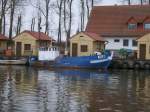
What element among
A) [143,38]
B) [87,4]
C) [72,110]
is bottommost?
[72,110]

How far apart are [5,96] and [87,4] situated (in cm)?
6438

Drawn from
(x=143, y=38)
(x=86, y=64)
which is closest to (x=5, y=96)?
(x=86, y=64)

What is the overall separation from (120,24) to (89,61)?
1824 centimetres

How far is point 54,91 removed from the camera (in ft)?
100

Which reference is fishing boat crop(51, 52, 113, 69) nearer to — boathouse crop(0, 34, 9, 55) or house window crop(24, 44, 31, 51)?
house window crop(24, 44, 31, 51)

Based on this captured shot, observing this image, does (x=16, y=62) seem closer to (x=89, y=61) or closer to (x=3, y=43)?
(x=3, y=43)

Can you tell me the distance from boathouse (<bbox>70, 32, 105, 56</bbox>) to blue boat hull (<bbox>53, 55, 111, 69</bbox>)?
647 centimetres

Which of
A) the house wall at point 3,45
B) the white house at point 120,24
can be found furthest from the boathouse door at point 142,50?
the house wall at point 3,45

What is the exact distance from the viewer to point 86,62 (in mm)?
62250

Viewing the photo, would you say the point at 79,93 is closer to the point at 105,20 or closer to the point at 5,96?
→ the point at 5,96

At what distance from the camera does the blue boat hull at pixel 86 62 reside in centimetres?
6191

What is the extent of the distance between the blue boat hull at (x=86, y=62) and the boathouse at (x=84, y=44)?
647 centimetres

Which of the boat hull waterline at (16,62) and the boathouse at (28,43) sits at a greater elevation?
the boathouse at (28,43)

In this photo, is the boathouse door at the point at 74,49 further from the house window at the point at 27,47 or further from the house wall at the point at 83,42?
the house window at the point at 27,47
